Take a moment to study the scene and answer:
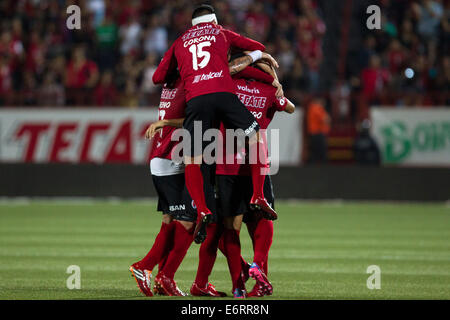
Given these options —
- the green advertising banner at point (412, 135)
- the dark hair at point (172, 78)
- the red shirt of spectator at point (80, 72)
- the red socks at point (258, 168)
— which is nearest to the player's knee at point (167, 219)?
the red socks at point (258, 168)

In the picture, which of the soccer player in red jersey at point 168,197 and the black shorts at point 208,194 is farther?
the soccer player in red jersey at point 168,197

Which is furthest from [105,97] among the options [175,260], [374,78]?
[175,260]

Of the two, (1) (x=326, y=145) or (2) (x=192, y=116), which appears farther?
(1) (x=326, y=145)

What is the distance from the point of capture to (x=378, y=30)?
2284cm

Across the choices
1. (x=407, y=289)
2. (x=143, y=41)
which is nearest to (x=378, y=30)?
(x=143, y=41)

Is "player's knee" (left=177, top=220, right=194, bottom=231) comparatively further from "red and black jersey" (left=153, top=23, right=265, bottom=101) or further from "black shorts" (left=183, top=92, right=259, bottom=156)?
"red and black jersey" (left=153, top=23, right=265, bottom=101)

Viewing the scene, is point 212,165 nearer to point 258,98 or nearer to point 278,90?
point 258,98

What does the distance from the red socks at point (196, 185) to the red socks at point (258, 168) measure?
0.49m

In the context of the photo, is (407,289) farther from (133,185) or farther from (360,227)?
(133,185)

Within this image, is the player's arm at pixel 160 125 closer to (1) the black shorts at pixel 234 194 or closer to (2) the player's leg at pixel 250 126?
(2) the player's leg at pixel 250 126

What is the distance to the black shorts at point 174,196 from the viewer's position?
8.65m

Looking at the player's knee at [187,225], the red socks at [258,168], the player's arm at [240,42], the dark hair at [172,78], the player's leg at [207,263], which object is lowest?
the player's leg at [207,263]

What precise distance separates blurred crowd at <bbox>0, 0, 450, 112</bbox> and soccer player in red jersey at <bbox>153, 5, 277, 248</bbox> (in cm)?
1206

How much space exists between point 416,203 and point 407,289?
1170 cm
